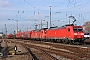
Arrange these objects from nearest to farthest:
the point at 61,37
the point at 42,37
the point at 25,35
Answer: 1. the point at 61,37
2. the point at 42,37
3. the point at 25,35

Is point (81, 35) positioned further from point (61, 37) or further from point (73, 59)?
point (73, 59)

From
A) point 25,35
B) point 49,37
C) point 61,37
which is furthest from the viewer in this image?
point 25,35

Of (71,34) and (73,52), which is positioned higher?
(71,34)

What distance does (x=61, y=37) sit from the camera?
148ft

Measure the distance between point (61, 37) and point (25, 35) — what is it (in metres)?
46.5

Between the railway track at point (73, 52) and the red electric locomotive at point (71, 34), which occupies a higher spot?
the red electric locomotive at point (71, 34)

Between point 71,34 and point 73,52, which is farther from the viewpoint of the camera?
point 71,34

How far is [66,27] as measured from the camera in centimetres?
4209

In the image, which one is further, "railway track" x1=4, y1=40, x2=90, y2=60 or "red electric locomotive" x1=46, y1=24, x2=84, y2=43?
"red electric locomotive" x1=46, y1=24, x2=84, y2=43

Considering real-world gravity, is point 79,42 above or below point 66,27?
below

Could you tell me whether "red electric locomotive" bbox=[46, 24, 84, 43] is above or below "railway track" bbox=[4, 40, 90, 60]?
above

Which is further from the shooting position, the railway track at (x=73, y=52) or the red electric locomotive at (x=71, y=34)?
the red electric locomotive at (x=71, y=34)

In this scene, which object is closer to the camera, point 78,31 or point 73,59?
point 73,59

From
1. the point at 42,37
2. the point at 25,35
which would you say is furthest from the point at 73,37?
the point at 25,35
